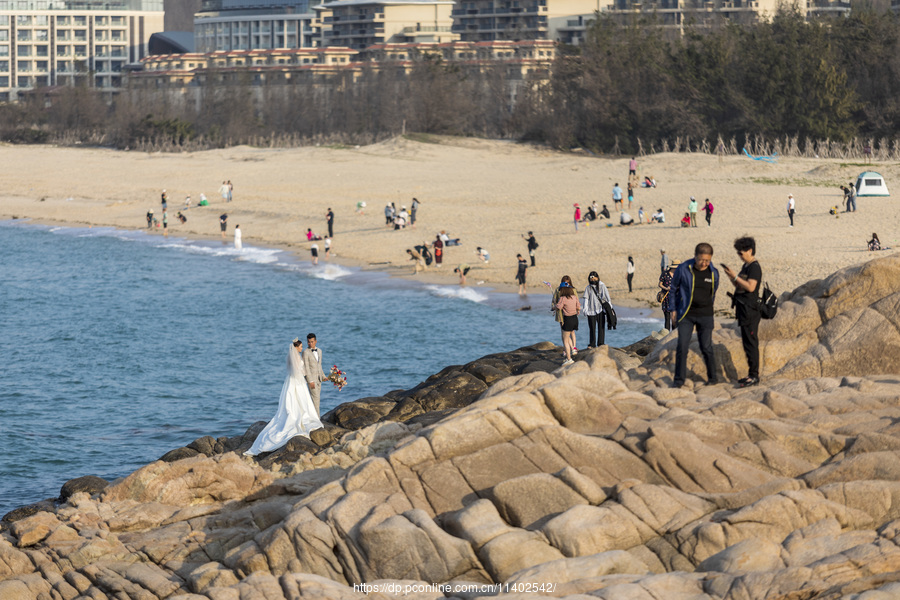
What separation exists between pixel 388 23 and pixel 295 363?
10714cm

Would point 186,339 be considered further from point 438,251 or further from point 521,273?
point 521,273

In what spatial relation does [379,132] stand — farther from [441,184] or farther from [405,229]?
[405,229]

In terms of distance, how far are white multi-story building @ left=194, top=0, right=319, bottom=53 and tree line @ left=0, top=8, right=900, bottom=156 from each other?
31093mm

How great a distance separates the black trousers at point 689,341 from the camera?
39.5 feet

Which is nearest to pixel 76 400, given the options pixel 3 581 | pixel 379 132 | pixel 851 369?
pixel 3 581

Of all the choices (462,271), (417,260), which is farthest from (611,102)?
(462,271)

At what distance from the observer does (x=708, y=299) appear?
39.3ft

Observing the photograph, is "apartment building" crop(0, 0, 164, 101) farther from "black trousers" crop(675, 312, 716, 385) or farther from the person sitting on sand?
"black trousers" crop(675, 312, 716, 385)

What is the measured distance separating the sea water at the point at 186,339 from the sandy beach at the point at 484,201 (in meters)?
3.00

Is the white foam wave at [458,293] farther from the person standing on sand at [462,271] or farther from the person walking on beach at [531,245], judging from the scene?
the person walking on beach at [531,245]

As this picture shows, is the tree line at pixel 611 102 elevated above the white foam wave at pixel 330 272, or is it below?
above

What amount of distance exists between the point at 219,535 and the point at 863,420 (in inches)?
272

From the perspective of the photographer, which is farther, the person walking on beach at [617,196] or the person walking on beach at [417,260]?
the person walking on beach at [617,196]

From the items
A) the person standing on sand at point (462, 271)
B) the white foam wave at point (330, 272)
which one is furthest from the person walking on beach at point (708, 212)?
the white foam wave at point (330, 272)
